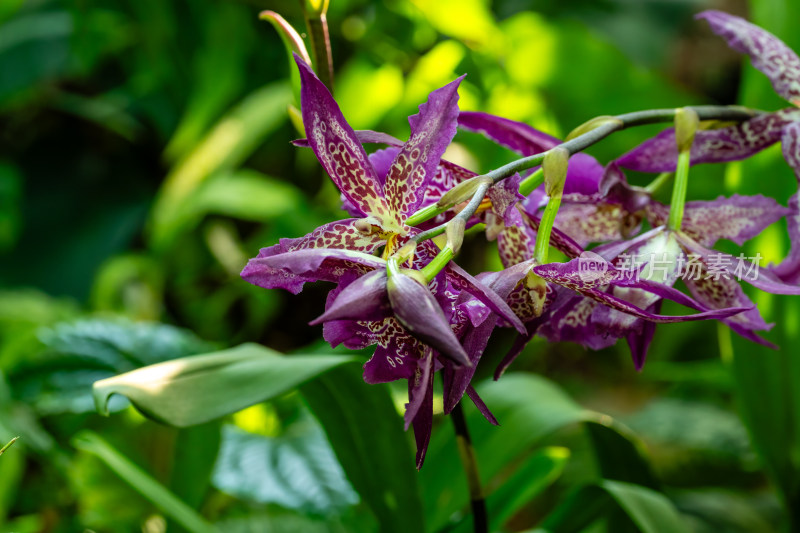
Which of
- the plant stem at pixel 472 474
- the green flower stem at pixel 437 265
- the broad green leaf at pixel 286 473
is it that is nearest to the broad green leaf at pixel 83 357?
the broad green leaf at pixel 286 473

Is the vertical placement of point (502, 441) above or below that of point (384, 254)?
below

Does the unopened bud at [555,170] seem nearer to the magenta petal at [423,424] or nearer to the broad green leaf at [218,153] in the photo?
the magenta petal at [423,424]

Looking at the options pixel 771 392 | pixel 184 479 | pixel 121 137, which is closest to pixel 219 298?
pixel 121 137

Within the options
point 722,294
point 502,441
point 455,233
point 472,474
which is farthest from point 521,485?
point 455,233

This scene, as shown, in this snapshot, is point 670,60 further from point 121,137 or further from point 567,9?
point 121,137

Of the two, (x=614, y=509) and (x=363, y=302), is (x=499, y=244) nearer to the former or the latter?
(x=363, y=302)

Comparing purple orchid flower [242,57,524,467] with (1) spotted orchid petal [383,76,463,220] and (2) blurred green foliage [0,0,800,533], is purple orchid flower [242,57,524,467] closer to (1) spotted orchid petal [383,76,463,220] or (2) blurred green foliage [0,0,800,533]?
(1) spotted orchid petal [383,76,463,220]

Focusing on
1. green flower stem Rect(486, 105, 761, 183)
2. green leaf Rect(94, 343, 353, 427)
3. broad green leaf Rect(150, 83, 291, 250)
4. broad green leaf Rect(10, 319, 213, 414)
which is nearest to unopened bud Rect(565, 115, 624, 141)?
green flower stem Rect(486, 105, 761, 183)
